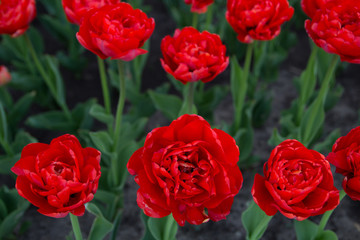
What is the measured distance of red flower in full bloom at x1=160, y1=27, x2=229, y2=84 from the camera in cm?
81

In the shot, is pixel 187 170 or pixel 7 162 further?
pixel 7 162

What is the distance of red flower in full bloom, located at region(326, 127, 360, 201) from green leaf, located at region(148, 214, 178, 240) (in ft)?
1.20

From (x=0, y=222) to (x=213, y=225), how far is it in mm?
597

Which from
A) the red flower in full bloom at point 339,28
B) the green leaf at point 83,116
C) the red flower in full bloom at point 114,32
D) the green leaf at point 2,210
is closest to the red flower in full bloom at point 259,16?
the red flower in full bloom at point 339,28

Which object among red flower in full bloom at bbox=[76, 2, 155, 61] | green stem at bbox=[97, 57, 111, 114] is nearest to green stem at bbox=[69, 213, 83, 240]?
red flower in full bloom at bbox=[76, 2, 155, 61]

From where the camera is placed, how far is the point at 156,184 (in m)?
0.64

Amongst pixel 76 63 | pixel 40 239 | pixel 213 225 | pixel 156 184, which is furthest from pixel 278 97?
pixel 156 184

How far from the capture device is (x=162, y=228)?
92cm

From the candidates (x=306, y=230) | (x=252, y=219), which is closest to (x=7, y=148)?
(x=252, y=219)

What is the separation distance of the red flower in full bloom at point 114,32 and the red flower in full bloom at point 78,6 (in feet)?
0.39

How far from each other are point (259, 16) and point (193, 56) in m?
0.19

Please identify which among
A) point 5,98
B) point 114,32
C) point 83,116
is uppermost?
point 114,32

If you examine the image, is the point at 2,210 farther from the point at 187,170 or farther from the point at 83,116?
the point at 187,170

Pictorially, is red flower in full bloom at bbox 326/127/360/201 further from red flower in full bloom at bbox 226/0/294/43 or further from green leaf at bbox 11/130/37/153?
green leaf at bbox 11/130/37/153
